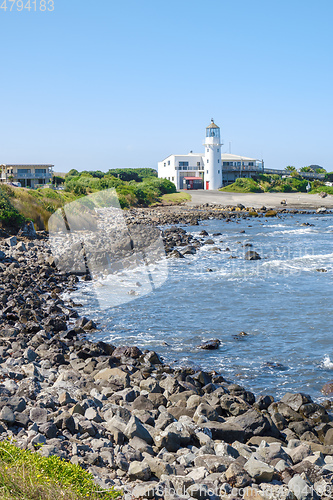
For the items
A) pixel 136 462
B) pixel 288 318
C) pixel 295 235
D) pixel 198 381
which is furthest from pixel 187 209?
pixel 136 462

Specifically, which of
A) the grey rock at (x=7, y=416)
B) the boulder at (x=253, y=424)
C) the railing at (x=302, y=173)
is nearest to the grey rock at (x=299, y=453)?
the boulder at (x=253, y=424)

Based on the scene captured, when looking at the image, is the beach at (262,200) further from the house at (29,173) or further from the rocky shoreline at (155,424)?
the rocky shoreline at (155,424)

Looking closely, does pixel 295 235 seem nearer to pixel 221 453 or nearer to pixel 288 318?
pixel 288 318

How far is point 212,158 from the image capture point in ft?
301

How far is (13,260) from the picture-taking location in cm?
2444

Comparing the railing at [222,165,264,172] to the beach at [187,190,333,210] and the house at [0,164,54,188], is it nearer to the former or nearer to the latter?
the beach at [187,190,333,210]

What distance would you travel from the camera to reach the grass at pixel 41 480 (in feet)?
15.3

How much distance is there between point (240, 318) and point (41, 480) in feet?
40.1

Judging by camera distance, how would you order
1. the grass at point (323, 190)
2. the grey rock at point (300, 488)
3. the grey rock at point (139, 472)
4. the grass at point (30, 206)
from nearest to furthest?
the grey rock at point (300, 488) → the grey rock at point (139, 472) → the grass at point (30, 206) → the grass at point (323, 190)

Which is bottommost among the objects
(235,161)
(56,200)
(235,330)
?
(235,330)

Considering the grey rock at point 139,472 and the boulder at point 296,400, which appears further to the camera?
the boulder at point 296,400

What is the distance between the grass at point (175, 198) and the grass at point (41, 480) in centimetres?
6851

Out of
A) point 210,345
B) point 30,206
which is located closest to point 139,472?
point 210,345

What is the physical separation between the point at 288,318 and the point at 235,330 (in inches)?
90.9
